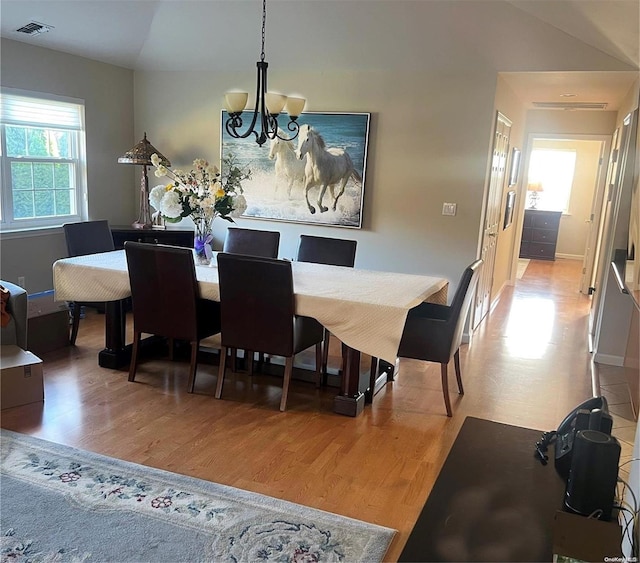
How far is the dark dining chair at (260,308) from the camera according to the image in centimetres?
320

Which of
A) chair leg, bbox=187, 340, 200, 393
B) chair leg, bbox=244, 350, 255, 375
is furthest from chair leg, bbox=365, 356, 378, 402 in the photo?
chair leg, bbox=187, 340, 200, 393

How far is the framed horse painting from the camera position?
5086 millimetres

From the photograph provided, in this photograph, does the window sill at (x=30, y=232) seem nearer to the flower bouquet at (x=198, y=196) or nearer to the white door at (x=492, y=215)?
the flower bouquet at (x=198, y=196)

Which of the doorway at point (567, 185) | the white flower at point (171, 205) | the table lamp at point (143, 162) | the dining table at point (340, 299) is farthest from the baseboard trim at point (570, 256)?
the white flower at point (171, 205)

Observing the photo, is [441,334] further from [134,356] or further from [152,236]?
[152,236]

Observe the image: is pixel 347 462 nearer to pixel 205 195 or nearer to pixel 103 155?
pixel 205 195

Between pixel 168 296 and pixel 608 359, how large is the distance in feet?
11.5

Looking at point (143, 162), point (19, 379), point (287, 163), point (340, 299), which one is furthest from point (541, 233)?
point (19, 379)

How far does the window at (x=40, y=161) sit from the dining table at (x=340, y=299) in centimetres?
142

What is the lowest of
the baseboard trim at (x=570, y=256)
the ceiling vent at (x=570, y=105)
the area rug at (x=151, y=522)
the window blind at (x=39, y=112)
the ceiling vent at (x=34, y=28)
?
the area rug at (x=151, y=522)

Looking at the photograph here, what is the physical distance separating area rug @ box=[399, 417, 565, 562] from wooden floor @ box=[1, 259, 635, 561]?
0.13 metres

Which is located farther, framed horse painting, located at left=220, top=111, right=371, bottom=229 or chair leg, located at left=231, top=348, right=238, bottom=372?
framed horse painting, located at left=220, top=111, right=371, bottom=229

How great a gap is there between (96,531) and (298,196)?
370 centimetres

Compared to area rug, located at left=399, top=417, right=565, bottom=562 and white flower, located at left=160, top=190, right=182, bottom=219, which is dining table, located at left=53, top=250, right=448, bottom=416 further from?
area rug, located at left=399, top=417, right=565, bottom=562
